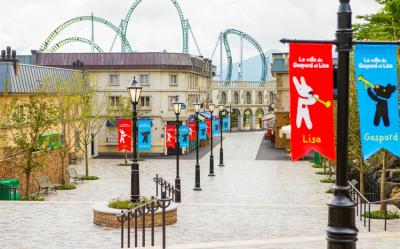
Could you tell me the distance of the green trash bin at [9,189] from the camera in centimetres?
2884

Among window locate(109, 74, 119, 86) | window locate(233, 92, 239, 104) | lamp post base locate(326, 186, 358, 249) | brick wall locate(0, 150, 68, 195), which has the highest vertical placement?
window locate(233, 92, 239, 104)

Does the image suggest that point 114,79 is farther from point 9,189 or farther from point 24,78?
point 9,189

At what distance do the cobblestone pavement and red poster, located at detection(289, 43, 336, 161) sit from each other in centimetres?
747

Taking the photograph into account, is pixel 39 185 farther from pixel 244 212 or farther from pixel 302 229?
pixel 302 229

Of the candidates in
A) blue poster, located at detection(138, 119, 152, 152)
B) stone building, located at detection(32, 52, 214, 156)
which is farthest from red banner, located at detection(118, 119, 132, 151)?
stone building, located at detection(32, 52, 214, 156)

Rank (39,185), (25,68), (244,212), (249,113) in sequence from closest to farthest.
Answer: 1. (244,212)
2. (39,185)
3. (25,68)
4. (249,113)

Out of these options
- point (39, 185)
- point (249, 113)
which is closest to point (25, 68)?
point (39, 185)

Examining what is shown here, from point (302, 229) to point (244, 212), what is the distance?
3.81 meters

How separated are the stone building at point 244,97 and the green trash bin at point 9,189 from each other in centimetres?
7812

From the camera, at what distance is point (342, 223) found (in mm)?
8523

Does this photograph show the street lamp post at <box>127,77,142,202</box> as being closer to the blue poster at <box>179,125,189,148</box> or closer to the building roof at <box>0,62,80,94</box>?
the building roof at <box>0,62,80,94</box>

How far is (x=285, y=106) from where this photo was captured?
6631 centimetres

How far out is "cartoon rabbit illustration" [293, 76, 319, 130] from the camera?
948 centimetres

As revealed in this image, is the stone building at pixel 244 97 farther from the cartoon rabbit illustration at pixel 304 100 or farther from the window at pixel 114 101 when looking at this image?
the cartoon rabbit illustration at pixel 304 100
